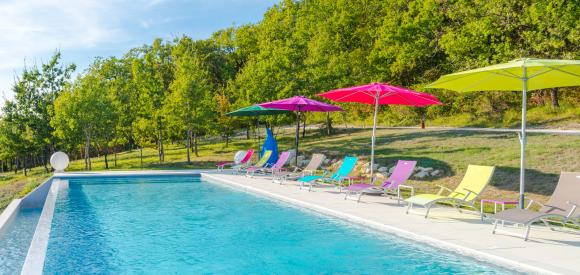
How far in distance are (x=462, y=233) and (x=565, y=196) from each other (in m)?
1.63

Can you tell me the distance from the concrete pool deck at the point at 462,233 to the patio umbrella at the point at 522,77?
105 cm

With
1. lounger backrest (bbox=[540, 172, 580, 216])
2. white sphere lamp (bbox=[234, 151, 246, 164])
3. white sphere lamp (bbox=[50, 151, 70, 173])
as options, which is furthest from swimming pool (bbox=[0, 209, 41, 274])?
white sphere lamp (bbox=[234, 151, 246, 164])

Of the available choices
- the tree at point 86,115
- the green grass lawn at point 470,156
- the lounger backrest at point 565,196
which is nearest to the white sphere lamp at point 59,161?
the green grass lawn at point 470,156

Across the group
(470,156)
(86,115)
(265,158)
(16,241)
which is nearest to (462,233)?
(16,241)

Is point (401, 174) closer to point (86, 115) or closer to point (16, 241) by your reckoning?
point (16, 241)

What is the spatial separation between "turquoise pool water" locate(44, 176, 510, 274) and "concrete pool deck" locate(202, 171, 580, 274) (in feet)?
0.58

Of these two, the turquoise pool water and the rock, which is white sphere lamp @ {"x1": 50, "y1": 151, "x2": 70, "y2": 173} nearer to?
the turquoise pool water

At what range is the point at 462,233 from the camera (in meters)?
6.99

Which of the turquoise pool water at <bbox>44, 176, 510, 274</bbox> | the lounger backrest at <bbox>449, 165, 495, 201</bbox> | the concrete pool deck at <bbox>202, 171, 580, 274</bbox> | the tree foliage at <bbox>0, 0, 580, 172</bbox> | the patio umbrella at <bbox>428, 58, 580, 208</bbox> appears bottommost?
the turquoise pool water at <bbox>44, 176, 510, 274</bbox>

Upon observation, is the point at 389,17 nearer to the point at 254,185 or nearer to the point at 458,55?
the point at 458,55

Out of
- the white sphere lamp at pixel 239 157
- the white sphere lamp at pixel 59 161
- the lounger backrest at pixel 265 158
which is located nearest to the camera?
the lounger backrest at pixel 265 158

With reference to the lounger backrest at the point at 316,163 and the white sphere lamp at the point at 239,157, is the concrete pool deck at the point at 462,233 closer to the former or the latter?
the lounger backrest at the point at 316,163

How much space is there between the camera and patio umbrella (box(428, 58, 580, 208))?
6995 mm

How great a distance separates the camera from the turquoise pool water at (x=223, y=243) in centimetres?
589
